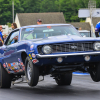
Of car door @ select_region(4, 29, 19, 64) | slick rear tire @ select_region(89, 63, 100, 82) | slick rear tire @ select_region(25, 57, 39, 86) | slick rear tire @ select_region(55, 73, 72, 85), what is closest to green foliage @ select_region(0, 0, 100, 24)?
slick rear tire @ select_region(55, 73, 72, 85)

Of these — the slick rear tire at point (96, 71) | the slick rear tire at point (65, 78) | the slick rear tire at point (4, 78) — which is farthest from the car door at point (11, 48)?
the slick rear tire at point (96, 71)

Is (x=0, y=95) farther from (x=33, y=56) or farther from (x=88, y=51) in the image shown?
(x=88, y=51)

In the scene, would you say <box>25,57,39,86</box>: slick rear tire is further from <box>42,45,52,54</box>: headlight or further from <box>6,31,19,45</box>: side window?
<box>6,31,19,45</box>: side window

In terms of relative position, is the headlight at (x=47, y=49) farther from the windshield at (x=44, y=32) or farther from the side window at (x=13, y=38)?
the side window at (x=13, y=38)

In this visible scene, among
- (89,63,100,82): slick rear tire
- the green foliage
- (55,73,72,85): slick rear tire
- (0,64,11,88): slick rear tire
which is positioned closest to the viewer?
(89,63,100,82): slick rear tire

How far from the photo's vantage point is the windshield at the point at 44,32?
330 inches

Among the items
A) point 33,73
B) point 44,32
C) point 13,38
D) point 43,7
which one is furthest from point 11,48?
point 43,7

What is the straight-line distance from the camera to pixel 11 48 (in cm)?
851

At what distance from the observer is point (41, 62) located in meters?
6.92

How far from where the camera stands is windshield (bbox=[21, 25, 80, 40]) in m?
8.38

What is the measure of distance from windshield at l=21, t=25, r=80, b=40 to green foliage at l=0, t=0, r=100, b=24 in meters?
113

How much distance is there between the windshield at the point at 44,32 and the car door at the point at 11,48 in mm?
323

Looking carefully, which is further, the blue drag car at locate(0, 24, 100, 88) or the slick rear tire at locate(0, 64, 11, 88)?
the slick rear tire at locate(0, 64, 11, 88)

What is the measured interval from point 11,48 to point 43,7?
133 meters
